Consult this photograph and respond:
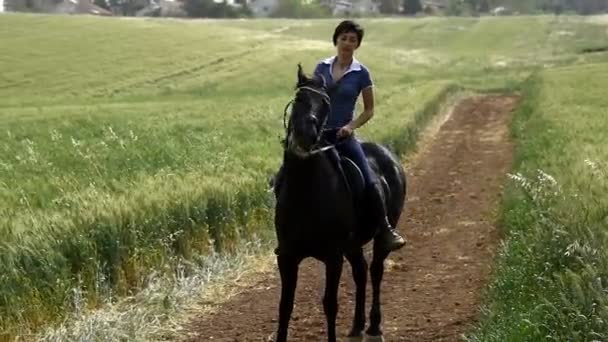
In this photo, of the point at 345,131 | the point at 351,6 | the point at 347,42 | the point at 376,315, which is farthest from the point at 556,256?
the point at 351,6

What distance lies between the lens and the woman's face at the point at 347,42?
7203 mm

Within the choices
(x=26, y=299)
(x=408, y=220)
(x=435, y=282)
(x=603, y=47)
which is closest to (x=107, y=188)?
(x=26, y=299)

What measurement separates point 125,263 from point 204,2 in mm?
113633

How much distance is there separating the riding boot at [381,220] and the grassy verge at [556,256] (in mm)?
1074

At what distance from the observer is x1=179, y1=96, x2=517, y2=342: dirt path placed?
8305 mm

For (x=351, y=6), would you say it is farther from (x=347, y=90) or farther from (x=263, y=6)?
(x=347, y=90)

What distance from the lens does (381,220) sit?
7605 mm

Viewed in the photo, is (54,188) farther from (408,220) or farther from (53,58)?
(53,58)

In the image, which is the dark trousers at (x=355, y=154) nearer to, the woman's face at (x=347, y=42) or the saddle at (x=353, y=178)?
the saddle at (x=353, y=178)

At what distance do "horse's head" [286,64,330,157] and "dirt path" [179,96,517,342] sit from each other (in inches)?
96.9

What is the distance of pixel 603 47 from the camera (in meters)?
73.0

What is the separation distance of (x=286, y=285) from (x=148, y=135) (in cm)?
1288

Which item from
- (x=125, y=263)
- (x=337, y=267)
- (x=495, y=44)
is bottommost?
(x=495, y=44)

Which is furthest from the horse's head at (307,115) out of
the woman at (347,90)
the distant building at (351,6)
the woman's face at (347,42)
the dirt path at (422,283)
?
the distant building at (351,6)
